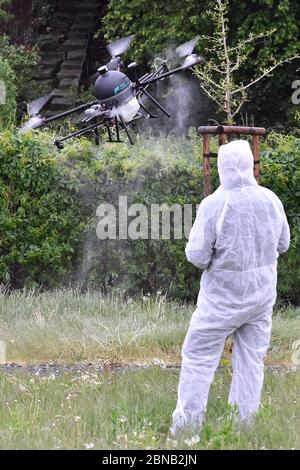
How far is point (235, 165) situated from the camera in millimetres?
4668

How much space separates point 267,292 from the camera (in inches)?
186

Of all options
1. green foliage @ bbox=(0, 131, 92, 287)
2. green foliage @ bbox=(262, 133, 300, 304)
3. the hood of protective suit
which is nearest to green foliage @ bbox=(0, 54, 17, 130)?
green foliage @ bbox=(0, 131, 92, 287)

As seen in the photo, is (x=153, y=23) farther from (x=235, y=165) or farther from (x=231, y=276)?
(x=231, y=276)

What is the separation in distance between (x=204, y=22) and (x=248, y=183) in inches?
352

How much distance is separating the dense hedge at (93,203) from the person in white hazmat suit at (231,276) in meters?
3.65

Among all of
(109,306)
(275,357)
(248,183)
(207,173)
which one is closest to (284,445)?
(248,183)

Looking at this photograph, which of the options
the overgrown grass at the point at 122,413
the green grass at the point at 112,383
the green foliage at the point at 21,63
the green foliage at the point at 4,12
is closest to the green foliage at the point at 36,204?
the green grass at the point at 112,383

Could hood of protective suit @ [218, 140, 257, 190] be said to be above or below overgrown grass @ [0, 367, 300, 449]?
above

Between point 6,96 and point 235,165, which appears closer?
point 235,165

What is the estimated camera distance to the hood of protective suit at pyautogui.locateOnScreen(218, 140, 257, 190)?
15.3 feet

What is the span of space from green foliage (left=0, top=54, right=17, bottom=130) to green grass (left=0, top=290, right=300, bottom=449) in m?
4.93

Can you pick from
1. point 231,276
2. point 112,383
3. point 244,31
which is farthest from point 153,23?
point 231,276

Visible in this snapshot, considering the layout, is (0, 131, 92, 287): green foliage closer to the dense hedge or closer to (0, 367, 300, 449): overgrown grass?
the dense hedge

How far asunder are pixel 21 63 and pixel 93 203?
8.00 metres
